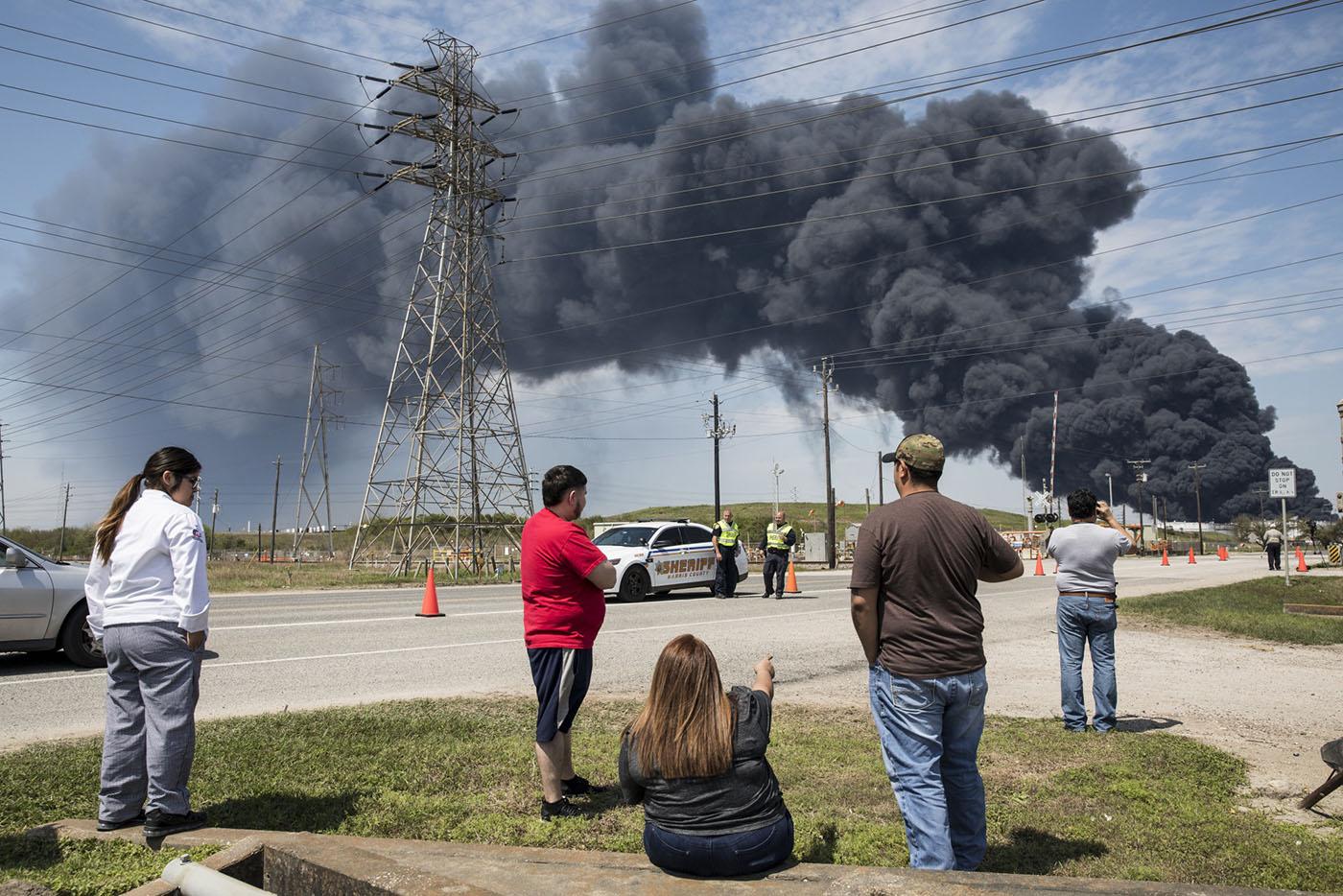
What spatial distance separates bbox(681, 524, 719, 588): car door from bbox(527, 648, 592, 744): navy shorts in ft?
54.3

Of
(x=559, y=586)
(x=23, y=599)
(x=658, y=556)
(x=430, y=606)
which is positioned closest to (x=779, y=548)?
(x=658, y=556)

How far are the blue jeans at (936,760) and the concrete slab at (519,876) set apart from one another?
40cm

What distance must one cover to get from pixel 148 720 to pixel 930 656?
11.1 ft

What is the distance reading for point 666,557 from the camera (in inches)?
826

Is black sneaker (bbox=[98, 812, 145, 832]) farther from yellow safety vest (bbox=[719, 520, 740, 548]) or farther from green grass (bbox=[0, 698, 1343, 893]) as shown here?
yellow safety vest (bbox=[719, 520, 740, 548])

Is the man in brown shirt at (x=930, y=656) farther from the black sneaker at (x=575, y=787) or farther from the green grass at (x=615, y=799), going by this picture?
the black sneaker at (x=575, y=787)

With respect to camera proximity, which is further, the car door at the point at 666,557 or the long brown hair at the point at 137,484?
the car door at the point at 666,557

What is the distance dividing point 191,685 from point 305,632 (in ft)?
31.4

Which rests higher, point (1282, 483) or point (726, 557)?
point (1282, 483)

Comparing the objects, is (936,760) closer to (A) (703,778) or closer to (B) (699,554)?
(A) (703,778)

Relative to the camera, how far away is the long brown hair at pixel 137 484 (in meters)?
4.57

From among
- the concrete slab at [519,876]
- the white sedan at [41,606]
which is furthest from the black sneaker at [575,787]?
the white sedan at [41,606]

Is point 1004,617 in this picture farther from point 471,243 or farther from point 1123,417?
point 1123,417

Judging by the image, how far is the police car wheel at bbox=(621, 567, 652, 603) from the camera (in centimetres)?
2027
